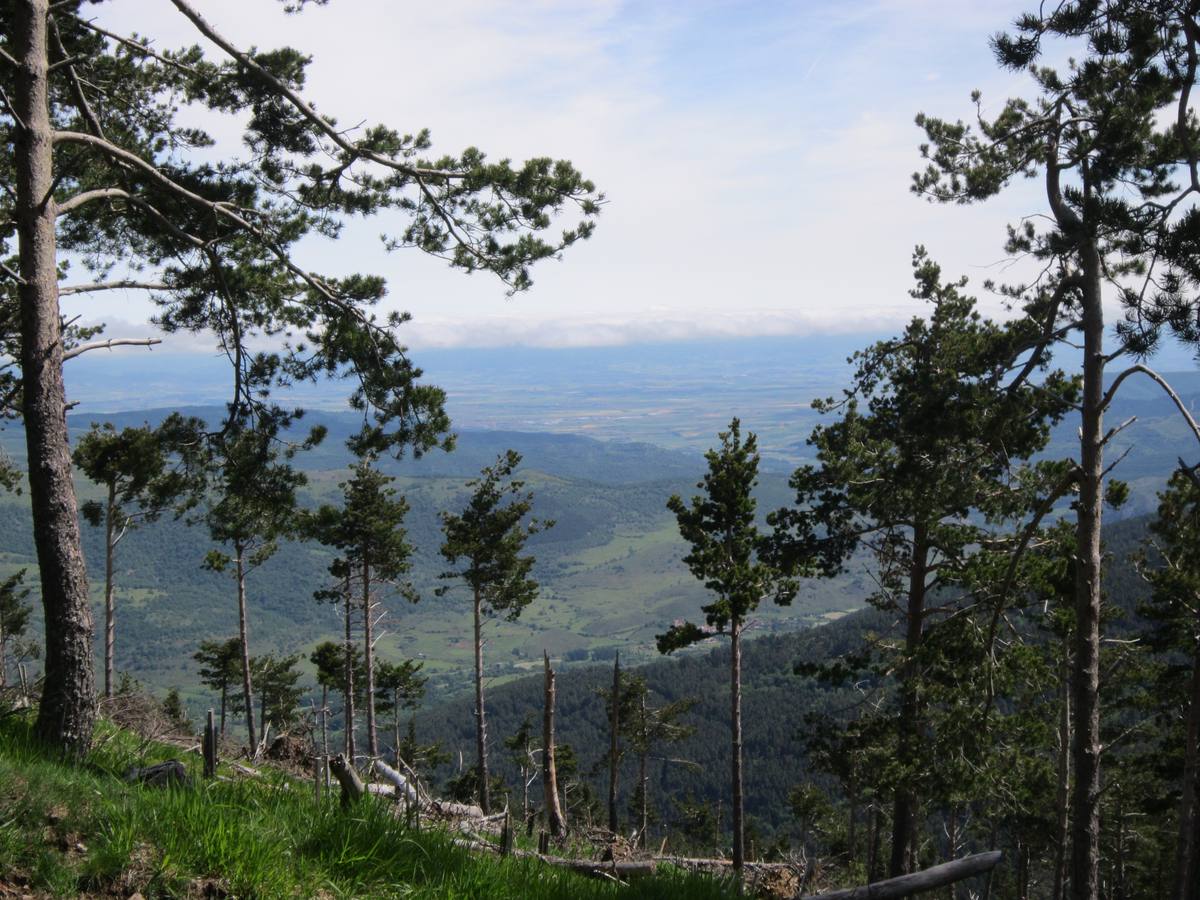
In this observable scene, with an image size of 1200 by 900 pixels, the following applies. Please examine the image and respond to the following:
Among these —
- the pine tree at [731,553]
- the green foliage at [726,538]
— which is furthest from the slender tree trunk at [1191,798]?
the green foliage at [726,538]

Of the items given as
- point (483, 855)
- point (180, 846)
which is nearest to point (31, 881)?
point (180, 846)

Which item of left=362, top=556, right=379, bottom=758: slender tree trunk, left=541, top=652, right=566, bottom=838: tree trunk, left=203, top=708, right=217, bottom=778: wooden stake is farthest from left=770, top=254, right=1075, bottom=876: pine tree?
left=362, top=556, right=379, bottom=758: slender tree trunk

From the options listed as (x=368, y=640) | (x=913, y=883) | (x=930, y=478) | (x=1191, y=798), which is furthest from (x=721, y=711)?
(x=913, y=883)

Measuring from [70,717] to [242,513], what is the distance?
4.20m

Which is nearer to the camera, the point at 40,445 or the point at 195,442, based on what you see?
the point at 40,445

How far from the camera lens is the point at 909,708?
15312 mm

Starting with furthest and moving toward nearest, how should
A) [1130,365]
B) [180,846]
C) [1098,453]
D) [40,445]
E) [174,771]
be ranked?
[1098,453], [1130,365], [40,445], [174,771], [180,846]

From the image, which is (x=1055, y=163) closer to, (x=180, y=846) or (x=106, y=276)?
(x=180, y=846)

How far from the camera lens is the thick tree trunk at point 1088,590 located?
854cm

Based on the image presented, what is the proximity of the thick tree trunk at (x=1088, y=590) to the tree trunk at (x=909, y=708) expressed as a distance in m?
5.52

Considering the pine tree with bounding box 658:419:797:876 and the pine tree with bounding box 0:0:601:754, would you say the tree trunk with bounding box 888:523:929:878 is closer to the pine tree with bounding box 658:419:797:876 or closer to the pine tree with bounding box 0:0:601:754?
the pine tree with bounding box 658:419:797:876

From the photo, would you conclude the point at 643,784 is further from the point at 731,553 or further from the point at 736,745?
the point at 731,553

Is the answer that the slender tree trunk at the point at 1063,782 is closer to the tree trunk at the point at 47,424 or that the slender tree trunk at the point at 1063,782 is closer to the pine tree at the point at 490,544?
the pine tree at the point at 490,544

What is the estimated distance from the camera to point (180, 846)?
361 cm
